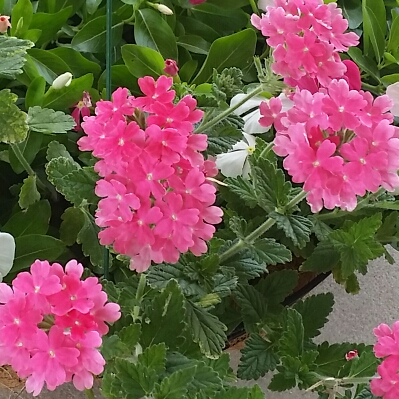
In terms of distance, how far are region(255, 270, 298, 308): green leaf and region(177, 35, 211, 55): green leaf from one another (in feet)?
0.98

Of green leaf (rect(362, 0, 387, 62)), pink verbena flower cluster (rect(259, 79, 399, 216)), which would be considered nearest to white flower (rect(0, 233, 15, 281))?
pink verbena flower cluster (rect(259, 79, 399, 216))

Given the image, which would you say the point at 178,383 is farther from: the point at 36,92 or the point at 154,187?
the point at 36,92

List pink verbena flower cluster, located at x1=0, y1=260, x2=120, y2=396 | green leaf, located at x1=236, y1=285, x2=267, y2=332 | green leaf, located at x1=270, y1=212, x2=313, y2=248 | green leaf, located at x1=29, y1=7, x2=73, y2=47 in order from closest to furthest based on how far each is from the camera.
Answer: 1. pink verbena flower cluster, located at x1=0, y1=260, x2=120, y2=396
2. green leaf, located at x1=270, y1=212, x2=313, y2=248
3. green leaf, located at x1=236, y1=285, x2=267, y2=332
4. green leaf, located at x1=29, y1=7, x2=73, y2=47

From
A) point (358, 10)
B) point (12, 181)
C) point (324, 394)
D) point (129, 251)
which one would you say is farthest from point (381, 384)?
point (358, 10)

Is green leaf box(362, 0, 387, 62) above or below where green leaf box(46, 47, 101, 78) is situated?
above

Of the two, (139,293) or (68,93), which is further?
(68,93)

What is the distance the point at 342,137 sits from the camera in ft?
1.30

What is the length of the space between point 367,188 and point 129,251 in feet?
0.51

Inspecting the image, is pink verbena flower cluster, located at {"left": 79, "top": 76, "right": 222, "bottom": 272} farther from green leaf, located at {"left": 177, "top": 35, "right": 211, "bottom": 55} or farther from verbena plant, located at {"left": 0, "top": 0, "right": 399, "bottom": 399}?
green leaf, located at {"left": 177, "top": 35, "right": 211, "bottom": 55}

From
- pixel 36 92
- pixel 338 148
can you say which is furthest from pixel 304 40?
pixel 36 92

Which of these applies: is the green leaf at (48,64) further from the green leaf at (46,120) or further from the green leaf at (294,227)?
the green leaf at (294,227)

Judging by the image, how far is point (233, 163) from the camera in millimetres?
565

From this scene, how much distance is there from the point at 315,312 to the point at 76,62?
1.27ft

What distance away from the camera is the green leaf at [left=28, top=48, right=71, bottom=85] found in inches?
25.4
